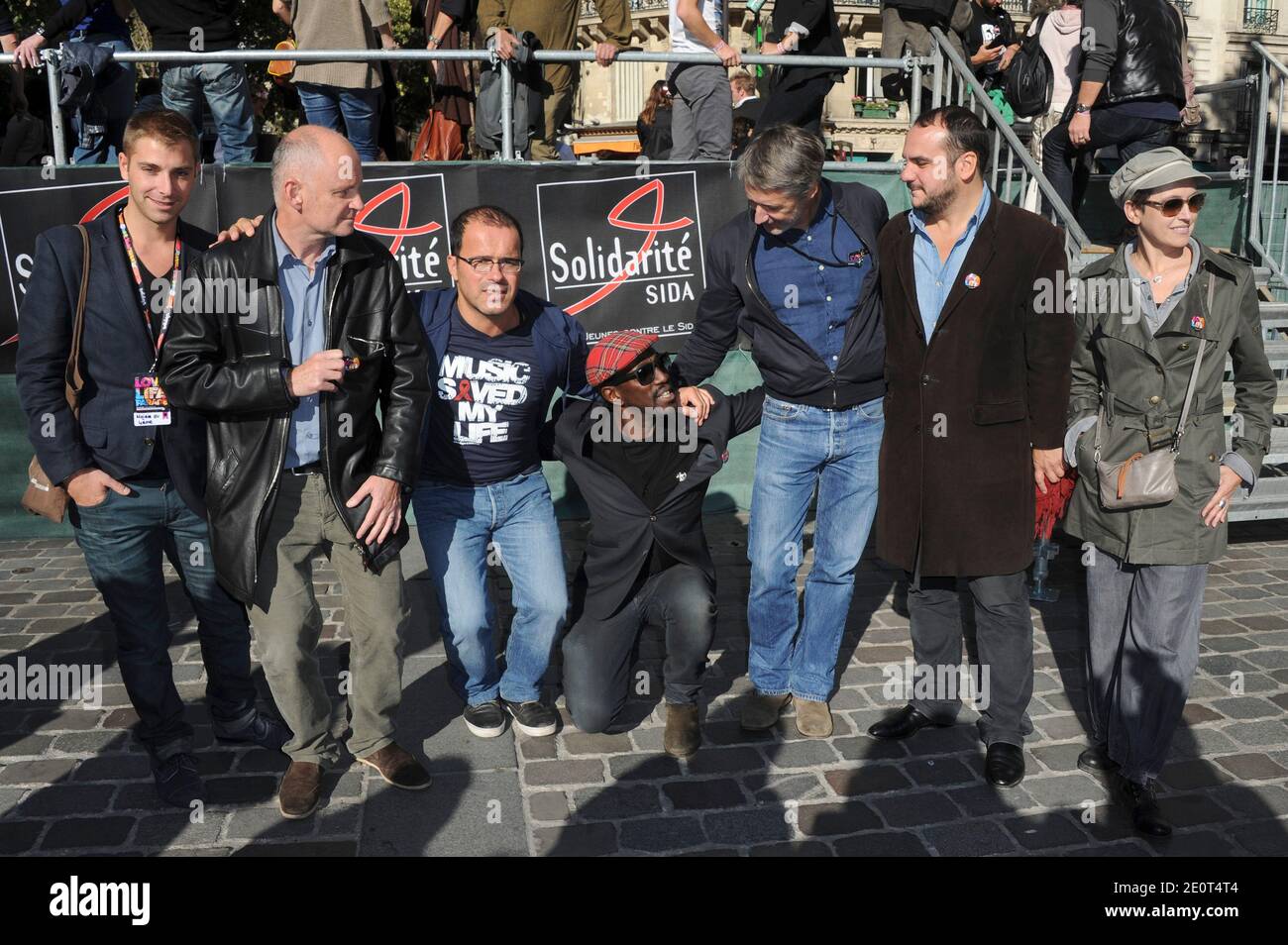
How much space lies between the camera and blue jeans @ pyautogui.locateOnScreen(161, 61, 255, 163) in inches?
288

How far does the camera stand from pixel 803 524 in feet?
15.2

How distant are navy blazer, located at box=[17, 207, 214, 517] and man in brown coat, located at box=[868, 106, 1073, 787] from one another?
103 inches

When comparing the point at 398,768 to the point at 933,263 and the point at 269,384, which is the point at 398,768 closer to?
the point at 269,384

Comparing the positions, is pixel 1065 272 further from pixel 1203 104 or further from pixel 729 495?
pixel 1203 104

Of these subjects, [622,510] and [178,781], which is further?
[622,510]

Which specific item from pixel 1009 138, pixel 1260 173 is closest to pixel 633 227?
pixel 1009 138

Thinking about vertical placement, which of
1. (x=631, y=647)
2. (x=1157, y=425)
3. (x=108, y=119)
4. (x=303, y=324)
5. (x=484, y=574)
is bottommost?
(x=631, y=647)

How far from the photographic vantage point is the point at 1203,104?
48.0m

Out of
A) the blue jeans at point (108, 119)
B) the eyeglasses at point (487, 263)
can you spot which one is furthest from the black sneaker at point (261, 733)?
the blue jeans at point (108, 119)

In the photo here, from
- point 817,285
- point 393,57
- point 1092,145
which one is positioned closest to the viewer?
point 817,285

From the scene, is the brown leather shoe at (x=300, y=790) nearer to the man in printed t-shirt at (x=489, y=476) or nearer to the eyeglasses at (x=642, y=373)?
the man in printed t-shirt at (x=489, y=476)

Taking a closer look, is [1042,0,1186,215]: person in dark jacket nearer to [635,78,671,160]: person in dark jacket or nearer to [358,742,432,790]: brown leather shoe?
[635,78,671,160]: person in dark jacket

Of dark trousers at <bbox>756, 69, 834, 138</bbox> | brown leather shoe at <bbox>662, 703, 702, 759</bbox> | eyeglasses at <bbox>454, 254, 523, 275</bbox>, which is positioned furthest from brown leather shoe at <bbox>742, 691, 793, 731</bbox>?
dark trousers at <bbox>756, 69, 834, 138</bbox>

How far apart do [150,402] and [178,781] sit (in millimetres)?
1376
